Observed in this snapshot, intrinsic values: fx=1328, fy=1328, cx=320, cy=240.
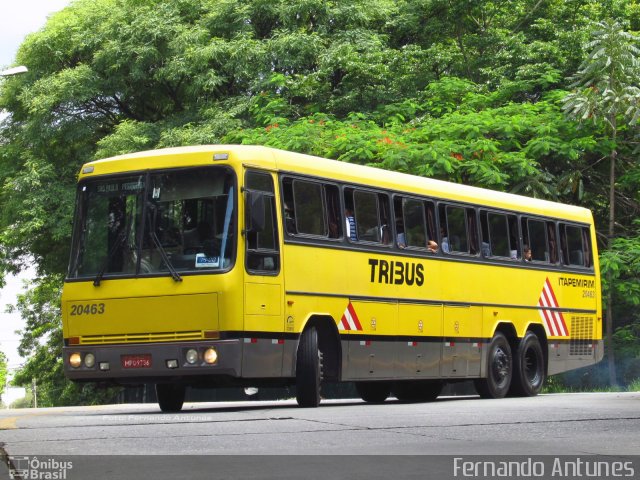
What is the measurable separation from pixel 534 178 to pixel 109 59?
49.7 feet

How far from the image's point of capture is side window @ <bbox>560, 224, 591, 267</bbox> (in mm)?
23391

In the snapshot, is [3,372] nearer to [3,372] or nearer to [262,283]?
[3,372]

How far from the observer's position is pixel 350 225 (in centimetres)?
1742

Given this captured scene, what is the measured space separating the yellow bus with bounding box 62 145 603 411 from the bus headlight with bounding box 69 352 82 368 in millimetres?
16

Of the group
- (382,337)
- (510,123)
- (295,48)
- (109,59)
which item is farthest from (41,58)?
(382,337)

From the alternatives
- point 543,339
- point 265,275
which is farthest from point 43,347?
point 265,275

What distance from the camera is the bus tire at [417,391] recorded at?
833 inches

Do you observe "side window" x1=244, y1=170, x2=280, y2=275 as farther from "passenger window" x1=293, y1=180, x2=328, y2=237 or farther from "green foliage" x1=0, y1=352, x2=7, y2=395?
"green foliage" x1=0, y1=352, x2=7, y2=395

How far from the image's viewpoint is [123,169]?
1616 cm

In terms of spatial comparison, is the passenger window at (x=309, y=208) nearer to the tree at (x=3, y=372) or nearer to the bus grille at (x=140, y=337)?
the bus grille at (x=140, y=337)

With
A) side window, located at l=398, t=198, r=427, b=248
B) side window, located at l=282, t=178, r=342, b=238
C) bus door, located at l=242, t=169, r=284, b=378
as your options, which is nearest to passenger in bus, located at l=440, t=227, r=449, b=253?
side window, located at l=398, t=198, r=427, b=248

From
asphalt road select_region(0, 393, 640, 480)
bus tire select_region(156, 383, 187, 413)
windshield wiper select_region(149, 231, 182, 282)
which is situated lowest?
asphalt road select_region(0, 393, 640, 480)

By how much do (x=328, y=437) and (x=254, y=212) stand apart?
484cm

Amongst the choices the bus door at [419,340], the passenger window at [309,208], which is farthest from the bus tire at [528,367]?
the passenger window at [309,208]
